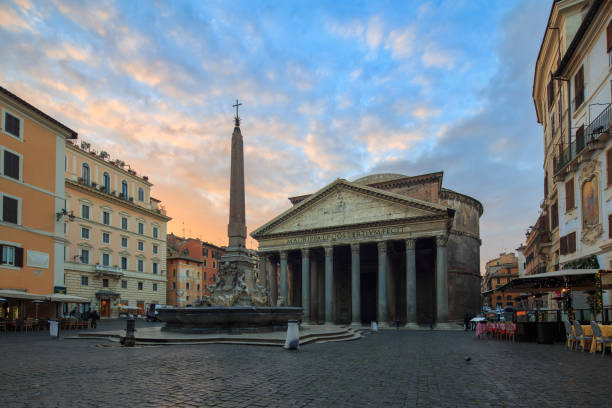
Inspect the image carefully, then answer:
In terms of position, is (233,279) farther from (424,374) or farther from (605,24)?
(605,24)

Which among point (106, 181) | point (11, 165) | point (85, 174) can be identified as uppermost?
point (85, 174)

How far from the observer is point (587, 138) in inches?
734

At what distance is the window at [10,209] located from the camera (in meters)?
23.2

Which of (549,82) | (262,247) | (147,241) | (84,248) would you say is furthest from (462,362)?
(147,241)

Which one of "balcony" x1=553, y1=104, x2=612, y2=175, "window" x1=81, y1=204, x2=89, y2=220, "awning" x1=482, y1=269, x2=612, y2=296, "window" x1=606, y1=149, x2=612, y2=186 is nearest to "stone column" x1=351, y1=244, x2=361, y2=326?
"awning" x1=482, y1=269, x2=612, y2=296

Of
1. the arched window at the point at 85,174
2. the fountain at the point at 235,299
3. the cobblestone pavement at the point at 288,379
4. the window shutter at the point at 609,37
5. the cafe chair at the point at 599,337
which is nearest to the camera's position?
the cobblestone pavement at the point at 288,379

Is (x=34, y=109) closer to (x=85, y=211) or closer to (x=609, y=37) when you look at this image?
(x=85, y=211)

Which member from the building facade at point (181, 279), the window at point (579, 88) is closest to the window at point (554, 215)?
the window at point (579, 88)

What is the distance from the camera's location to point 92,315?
86.7 feet

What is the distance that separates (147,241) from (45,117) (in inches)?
852

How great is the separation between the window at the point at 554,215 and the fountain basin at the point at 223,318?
1660 cm

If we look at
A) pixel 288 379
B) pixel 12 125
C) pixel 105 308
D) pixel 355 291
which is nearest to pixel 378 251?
pixel 355 291

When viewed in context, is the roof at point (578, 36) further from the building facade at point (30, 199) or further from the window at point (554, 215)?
the building facade at point (30, 199)

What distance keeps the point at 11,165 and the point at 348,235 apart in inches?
896
